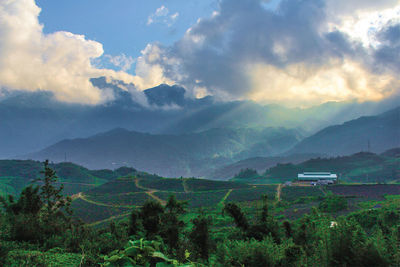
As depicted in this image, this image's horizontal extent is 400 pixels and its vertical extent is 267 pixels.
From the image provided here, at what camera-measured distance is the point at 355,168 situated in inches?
5640

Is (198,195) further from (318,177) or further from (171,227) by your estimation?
(171,227)

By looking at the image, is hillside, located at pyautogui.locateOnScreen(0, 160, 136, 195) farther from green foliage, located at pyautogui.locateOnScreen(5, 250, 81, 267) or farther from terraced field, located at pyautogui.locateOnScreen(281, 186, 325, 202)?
green foliage, located at pyautogui.locateOnScreen(5, 250, 81, 267)

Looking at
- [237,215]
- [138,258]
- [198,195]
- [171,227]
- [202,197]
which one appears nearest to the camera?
[138,258]

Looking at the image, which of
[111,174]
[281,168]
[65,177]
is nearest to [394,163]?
[281,168]

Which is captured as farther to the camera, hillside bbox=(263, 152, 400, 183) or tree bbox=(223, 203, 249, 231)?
hillside bbox=(263, 152, 400, 183)

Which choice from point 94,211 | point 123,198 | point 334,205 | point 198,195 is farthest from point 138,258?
point 123,198

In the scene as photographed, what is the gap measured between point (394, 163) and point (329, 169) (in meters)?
29.1

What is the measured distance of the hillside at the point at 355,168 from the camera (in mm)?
124438

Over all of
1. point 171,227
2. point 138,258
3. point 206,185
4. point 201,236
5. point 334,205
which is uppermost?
point 138,258

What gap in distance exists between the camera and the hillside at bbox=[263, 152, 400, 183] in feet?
408

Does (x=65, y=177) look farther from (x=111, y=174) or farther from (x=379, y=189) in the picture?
(x=379, y=189)

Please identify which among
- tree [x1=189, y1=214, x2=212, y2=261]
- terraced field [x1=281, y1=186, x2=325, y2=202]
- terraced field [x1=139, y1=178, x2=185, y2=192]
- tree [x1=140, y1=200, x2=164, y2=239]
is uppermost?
tree [x1=140, y1=200, x2=164, y2=239]

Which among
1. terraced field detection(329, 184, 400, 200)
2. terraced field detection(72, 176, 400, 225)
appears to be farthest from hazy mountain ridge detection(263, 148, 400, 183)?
terraced field detection(72, 176, 400, 225)

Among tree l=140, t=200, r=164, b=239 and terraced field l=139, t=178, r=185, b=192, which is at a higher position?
tree l=140, t=200, r=164, b=239
